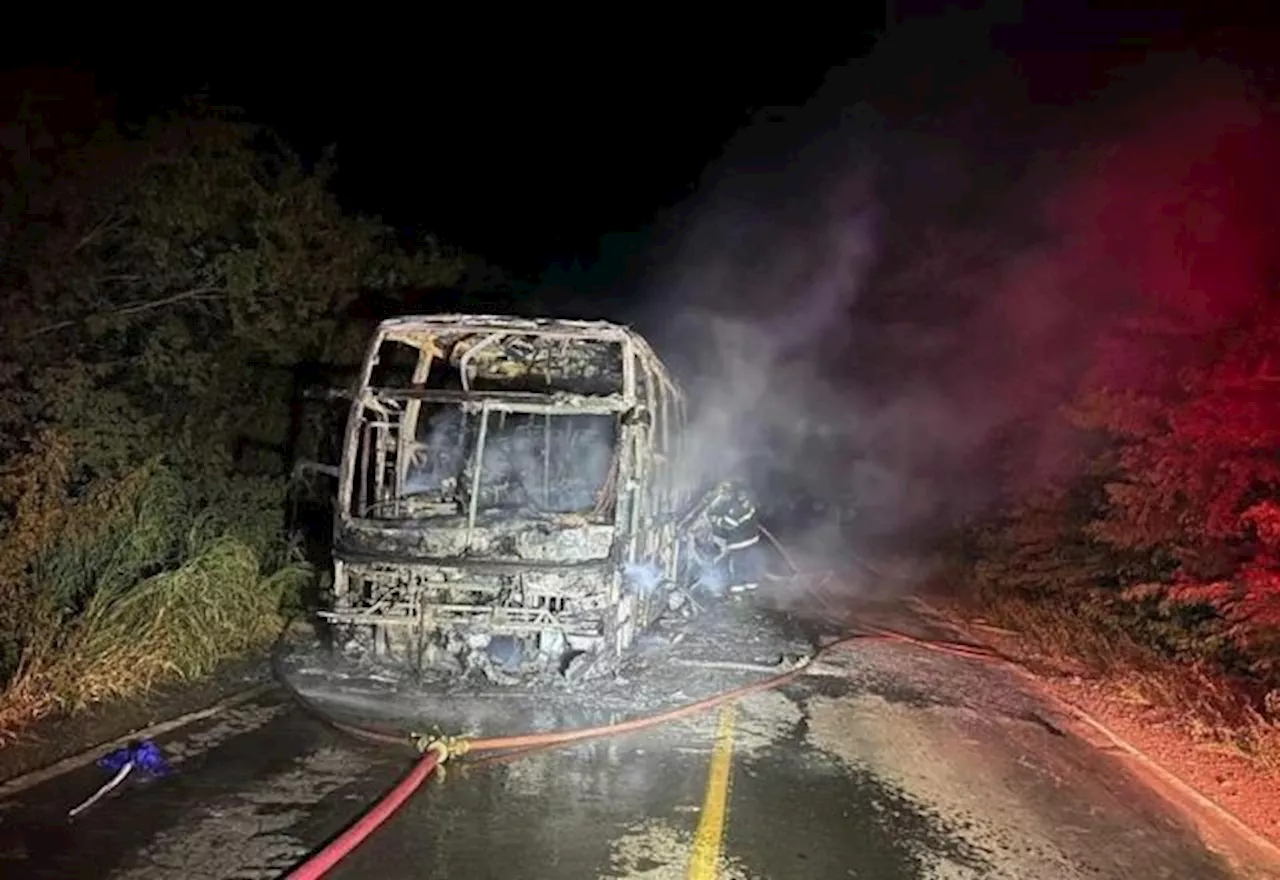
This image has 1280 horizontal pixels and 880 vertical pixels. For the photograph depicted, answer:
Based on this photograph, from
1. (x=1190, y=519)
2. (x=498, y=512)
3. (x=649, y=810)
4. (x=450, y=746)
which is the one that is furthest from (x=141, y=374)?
(x=1190, y=519)

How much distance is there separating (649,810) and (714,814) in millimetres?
335

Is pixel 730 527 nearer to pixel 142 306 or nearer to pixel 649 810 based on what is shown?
pixel 142 306

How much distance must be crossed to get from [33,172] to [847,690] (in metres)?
8.06

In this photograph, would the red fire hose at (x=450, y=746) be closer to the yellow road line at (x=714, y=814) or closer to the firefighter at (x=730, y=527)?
the yellow road line at (x=714, y=814)

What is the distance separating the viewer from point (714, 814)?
523 cm

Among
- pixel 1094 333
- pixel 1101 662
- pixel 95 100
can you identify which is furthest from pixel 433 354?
pixel 1094 333

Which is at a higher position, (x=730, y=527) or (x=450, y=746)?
(x=730, y=527)

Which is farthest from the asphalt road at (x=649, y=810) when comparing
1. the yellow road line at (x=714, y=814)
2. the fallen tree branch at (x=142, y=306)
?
the fallen tree branch at (x=142, y=306)

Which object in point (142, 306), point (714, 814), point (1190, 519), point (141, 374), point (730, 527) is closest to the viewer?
point (714, 814)

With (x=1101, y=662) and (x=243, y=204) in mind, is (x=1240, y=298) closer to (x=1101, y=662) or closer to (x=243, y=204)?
(x=1101, y=662)

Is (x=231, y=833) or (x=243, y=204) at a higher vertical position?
(x=243, y=204)

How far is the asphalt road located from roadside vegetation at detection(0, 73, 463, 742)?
138 centimetres

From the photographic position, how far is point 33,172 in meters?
8.55

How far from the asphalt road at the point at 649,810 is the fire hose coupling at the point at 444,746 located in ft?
0.43
